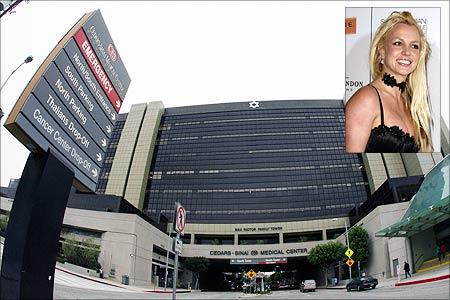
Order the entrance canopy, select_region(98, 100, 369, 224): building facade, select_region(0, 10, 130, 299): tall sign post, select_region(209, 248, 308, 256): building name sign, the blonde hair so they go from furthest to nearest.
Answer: select_region(98, 100, 369, 224): building facade, select_region(209, 248, 308, 256): building name sign, the blonde hair, select_region(0, 10, 130, 299): tall sign post, the entrance canopy

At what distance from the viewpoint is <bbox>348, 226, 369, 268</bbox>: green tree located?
47094 millimetres

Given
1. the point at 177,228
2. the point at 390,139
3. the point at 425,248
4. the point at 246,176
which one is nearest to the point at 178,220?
the point at 177,228

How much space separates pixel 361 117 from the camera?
9203 millimetres

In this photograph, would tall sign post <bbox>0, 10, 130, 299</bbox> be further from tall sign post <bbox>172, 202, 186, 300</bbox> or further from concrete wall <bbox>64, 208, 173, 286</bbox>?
concrete wall <bbox>64, 208, 173, 286</bbox>

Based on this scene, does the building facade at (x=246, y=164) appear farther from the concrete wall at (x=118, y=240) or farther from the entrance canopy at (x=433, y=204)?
the entrance canopy at (x=433, y=204)

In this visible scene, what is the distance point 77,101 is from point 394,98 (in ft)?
26.5

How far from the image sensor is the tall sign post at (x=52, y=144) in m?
7.43

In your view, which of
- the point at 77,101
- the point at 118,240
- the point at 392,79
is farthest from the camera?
the point at 118,240

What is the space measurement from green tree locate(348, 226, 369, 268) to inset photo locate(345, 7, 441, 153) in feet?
139

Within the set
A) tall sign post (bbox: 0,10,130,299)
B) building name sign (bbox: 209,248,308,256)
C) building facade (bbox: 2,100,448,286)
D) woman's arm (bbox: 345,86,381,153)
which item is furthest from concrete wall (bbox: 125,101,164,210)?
woman's arm (bbox: 345,86,381,153)

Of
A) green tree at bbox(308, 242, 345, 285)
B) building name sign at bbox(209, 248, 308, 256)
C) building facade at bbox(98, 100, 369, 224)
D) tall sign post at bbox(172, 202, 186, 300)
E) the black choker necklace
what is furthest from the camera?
building facade at bbox(98, 100, 369, 224)

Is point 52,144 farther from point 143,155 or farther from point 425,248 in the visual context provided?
point 143,155

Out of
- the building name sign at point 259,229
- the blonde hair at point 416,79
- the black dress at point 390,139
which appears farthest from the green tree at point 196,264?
the blonde hair at point 416,79

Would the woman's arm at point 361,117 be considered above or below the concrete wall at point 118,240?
above
